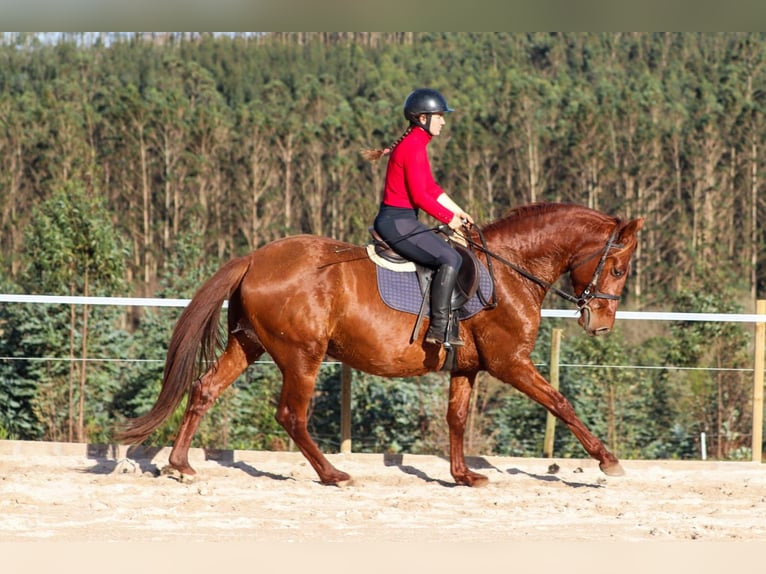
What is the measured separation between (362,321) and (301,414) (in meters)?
0.76

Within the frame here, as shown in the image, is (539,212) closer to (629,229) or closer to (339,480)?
(629,229)

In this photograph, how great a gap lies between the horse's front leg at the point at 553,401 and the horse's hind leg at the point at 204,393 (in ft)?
6.09

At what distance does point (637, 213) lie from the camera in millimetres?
42281

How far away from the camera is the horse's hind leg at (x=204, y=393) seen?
7066 millimetres

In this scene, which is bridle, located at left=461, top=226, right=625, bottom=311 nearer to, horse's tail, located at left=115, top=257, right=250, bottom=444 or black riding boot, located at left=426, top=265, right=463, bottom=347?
black riding boot, located at left=426, top=265, right=463, bottom=347

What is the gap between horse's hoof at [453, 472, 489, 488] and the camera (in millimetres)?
7148

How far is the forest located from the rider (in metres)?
5.10

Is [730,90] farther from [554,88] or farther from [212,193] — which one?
[212,193]

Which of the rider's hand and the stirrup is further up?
the rider's hand

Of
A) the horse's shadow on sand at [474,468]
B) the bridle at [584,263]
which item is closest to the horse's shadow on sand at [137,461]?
the horse's shadow on sand at [474,468]

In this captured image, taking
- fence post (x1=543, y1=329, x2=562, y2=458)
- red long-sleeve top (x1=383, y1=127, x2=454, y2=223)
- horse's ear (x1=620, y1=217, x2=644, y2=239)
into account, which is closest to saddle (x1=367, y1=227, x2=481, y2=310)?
red long-sleeve top (x1=383, y1=127, x2=454, y2=223)

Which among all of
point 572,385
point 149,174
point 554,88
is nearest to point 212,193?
point 149,174

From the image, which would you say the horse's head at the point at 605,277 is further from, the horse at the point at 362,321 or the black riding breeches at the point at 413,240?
the black riding breeches at the point at 413,240

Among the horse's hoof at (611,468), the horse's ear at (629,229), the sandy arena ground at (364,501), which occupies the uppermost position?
the horse's ear at (629,229)
